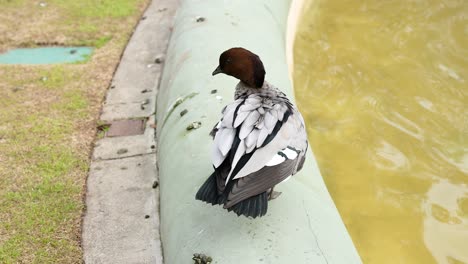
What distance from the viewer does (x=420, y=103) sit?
5797 mm

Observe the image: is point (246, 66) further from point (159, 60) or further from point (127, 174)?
point (159, 60)

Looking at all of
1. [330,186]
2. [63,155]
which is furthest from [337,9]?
[63,155]

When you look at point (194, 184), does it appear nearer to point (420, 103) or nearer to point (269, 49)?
point (269, 49)

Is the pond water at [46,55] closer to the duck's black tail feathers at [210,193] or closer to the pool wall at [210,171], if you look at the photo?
the pool wall at [210,171]

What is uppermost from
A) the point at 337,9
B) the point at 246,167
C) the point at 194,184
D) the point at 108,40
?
the point at 246,167

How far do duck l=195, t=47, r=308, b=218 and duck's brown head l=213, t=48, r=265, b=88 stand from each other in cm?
20

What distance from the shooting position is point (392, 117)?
5.59 meters

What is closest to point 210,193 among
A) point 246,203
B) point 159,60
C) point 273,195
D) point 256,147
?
point 246,203

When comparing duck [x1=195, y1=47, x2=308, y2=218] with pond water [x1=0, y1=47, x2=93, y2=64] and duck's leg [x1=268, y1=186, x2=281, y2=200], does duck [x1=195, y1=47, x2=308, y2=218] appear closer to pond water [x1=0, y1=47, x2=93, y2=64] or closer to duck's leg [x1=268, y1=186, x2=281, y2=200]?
duck's leg [x1=268, y1=186, x2=281, y2=200]

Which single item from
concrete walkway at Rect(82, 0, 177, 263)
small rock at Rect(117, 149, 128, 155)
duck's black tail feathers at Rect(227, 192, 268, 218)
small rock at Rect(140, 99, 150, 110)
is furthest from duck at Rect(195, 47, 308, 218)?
small rock at Rect(140, 99, 150, 110)

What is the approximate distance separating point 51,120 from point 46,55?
1.75 metres

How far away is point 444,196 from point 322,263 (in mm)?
2166

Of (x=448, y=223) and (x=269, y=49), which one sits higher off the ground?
(x=269, y=49)

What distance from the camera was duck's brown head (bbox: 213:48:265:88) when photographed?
128 inches
